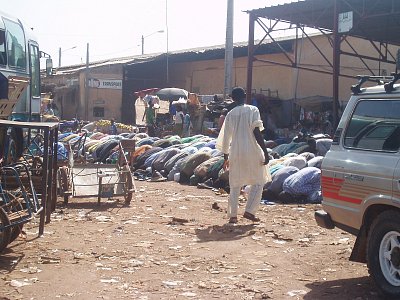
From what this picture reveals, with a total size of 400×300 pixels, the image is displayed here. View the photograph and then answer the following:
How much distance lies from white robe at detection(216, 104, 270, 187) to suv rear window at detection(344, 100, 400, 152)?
116 inches

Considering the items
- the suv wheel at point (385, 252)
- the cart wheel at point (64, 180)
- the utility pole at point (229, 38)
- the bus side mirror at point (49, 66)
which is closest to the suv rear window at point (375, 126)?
the suv wheel at point (385, 252)

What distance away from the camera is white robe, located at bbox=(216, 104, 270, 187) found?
8.55 meters

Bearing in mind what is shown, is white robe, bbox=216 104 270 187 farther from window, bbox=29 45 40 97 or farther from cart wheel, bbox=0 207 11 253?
window, bbox=29 45 40 97

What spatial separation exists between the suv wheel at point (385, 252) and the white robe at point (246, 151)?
341 cm

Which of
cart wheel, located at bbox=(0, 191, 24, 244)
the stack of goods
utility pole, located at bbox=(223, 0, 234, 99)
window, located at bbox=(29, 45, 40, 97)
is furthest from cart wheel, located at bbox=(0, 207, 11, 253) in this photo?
the stack of goods

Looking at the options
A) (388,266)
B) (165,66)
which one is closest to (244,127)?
(388,266)

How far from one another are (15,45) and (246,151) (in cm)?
533

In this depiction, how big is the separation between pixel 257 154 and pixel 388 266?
147 inches

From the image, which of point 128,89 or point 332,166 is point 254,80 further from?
point 332,166

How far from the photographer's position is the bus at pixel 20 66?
33.1ft

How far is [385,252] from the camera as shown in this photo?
509cm

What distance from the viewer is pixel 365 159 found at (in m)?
5.25

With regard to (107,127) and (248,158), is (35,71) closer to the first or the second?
(248,158)

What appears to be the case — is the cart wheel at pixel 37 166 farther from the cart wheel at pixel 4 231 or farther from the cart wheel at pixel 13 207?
the cart wheel at pixel 4 231
